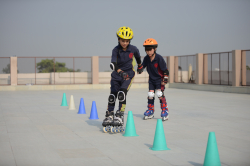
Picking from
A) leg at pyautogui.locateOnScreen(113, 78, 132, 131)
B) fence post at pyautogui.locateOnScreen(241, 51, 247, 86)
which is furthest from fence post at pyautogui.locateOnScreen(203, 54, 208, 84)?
leg at pyautogui.locateOnScreen(113, 78, 132, 131)

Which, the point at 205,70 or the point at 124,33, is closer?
the point at 124,33

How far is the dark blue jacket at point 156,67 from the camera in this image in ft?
26.7

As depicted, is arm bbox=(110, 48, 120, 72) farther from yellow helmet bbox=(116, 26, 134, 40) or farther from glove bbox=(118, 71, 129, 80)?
yellow helmet bbox=(116, 26, 134, 40)

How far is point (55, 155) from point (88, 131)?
6.73 feet

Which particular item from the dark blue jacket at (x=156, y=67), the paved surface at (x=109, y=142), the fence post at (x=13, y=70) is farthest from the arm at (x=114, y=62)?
the fence post at (x=13, y=70)

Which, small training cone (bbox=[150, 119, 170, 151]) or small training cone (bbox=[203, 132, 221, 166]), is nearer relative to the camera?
small training cone (bbox=[203, 132, 221, 166])

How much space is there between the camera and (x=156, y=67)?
27.0 ft

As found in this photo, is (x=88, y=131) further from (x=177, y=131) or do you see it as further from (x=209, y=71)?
(x=209, y=71)

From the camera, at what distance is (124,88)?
21.6 feet

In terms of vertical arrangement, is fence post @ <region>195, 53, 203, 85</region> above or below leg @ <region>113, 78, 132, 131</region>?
above

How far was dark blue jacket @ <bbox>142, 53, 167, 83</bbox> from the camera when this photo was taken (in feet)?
26.7

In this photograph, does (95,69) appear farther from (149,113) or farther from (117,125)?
(117,125)

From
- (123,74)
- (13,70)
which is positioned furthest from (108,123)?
(13,70)

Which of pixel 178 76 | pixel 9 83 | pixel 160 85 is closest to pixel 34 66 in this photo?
pixel 9 83
